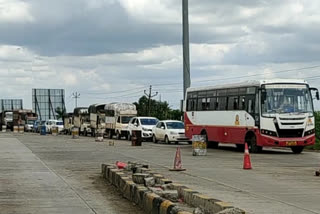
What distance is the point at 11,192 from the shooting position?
14.2 meters

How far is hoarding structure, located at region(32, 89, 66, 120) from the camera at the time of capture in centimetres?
11419

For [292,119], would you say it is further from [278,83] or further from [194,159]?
[194,159]

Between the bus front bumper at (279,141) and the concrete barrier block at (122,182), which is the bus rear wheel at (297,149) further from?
the concrete barrier block at (122,182)

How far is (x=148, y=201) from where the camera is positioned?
1105 cm

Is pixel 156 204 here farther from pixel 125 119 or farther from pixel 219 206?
pixel 125 119

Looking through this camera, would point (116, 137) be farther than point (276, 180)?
Yes

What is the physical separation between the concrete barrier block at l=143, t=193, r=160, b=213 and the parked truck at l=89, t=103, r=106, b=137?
44.2m

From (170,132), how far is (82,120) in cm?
2642

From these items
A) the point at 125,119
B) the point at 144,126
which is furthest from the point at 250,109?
the point at 125,119

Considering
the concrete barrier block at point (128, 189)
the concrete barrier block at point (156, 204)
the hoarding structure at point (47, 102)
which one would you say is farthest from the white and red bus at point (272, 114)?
the hoarding structure at point (47, 102)

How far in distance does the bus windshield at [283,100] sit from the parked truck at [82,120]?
1416 inches

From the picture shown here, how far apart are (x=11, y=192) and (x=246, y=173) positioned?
24.1 feet

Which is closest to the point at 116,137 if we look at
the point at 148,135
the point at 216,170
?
the point at 148,135

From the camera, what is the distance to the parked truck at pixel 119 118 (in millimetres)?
51031
